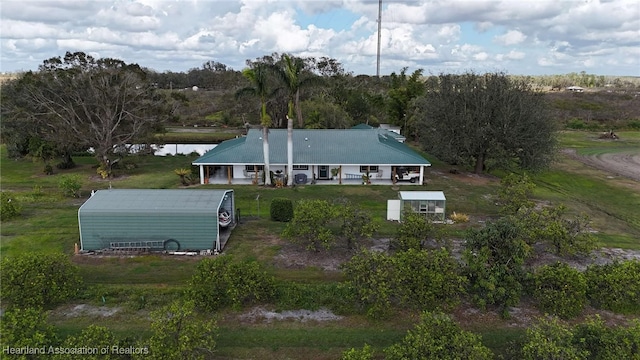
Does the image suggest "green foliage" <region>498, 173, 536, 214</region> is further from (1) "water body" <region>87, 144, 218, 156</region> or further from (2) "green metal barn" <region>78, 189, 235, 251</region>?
(1) "water body" <region>87, 144, 218, 156</region>

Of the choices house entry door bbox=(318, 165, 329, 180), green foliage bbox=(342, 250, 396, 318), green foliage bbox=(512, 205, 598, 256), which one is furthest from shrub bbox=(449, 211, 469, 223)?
house entry door bbox=(318, 165, 329, 180)

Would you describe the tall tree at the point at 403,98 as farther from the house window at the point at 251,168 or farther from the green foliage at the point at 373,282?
the green foliage at the point at 373,282

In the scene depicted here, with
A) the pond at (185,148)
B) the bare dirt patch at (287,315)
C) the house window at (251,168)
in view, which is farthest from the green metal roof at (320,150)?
the bare dirt patch at (287,315)

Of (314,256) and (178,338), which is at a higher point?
(178,338)

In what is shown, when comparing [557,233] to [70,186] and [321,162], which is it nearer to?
[321,162]

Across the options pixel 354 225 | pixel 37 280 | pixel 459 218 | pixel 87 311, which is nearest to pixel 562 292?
pixel 354 225

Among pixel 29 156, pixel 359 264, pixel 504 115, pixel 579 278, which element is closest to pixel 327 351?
pixel 359 264
